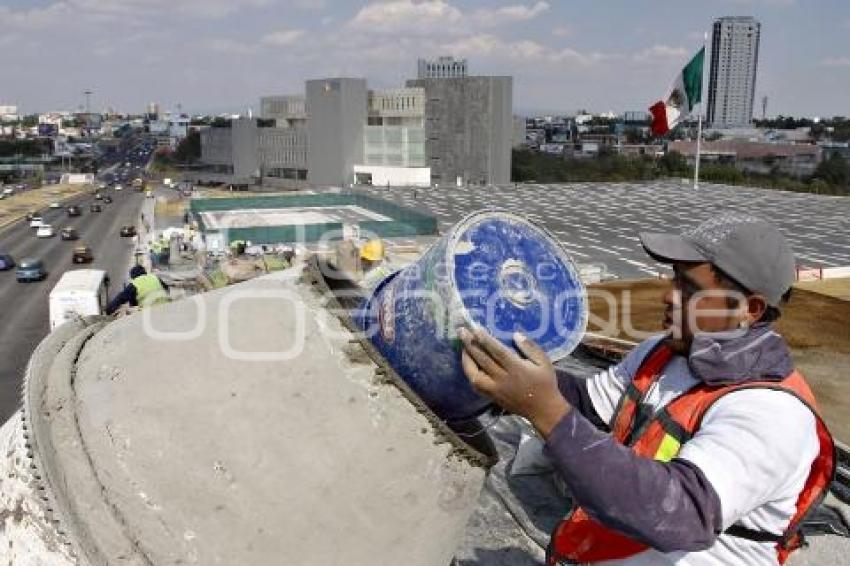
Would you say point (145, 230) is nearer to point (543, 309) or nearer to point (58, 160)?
point (543, 309)

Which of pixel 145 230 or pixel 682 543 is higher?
pixel 682 543

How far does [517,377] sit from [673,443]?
0.49 metres

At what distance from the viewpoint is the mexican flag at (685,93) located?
35281 millimetres

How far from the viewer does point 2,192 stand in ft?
267

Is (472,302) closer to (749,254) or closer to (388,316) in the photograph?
(388,316)

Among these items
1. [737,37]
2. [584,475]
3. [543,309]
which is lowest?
[584,475]

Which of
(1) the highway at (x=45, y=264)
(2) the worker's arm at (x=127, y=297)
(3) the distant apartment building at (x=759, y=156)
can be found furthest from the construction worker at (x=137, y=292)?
(3) the distant apartment building at (x=759, y=156)

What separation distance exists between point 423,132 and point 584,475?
73.7 m

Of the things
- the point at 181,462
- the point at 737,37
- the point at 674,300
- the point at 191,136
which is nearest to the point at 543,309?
the point at 674,300

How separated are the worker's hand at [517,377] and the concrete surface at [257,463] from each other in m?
0.31

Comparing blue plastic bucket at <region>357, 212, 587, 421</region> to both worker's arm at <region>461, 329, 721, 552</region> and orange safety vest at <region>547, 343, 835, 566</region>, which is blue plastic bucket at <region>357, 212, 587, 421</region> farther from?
worker's arm at <region>461, 329, 721, 552</region>

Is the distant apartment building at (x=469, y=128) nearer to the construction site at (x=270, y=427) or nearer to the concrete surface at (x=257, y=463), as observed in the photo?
the construction site at (x=270, y=427)

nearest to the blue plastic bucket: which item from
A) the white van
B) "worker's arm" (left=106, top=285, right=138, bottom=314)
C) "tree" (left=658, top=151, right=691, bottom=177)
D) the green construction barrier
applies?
"worker's arm" (left=106, top=285, right=138, bottom=314)

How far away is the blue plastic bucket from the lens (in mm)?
2027
